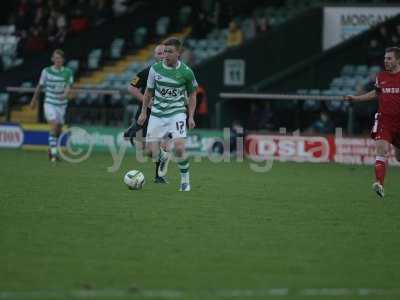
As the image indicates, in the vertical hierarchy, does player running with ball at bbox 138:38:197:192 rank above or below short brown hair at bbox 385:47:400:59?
below

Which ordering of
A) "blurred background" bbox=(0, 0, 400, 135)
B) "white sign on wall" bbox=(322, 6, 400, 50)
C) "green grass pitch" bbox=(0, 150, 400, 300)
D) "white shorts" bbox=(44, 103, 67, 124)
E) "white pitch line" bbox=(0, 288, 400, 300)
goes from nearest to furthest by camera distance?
"white pitch line" bbox=(0, 288, 400, 300)
"green grass pitch" bbox=(0, 150, 400, 300)
"white shorts" bbox=(44, 103, 67, 124)
"blurred background" bbox=(0, 0, 400, 135)
"white sign on wall" bbox=(322, 6, 400, 50)

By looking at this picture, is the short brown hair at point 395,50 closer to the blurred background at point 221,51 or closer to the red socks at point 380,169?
the red socks at point 380,169

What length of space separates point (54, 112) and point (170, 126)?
27.9 feet

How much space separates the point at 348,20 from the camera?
3288cm

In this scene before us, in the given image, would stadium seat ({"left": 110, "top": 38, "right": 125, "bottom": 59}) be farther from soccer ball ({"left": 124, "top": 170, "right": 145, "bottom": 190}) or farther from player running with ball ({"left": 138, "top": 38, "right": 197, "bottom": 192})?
soccer ball ({"left": 124, "top": 170, "right": 145, "bottom": 190})

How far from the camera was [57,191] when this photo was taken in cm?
1599

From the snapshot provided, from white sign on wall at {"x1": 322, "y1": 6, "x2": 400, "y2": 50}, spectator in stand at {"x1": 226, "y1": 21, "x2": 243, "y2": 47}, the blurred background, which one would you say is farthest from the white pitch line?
spectator in stand at {"x1": 226, "y1": 21, "x2": 243, "y2": 47}

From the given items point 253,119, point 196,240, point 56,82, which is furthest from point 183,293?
point 253,119

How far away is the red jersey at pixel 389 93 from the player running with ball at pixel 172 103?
9.33 ft

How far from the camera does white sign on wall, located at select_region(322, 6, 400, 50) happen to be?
3250cm

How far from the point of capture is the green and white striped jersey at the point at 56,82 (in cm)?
2453

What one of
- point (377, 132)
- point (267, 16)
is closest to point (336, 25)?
point (267, 16)

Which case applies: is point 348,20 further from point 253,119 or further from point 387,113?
point 387,113

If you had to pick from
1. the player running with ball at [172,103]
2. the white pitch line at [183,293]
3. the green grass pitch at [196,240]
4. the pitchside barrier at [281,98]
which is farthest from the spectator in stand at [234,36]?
the white pitch line at [183,293]
